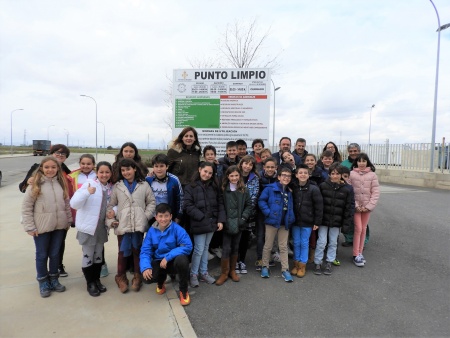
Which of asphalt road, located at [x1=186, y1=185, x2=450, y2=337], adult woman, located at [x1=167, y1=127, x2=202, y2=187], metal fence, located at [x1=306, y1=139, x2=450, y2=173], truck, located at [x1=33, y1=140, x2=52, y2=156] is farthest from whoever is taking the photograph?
truck, located at [x1=33, y1=140, x2=52, y2=156]

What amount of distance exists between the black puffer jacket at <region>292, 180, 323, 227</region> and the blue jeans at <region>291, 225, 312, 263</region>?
9 cm

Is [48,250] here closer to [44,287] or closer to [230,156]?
[44,287]

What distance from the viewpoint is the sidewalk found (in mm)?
2775

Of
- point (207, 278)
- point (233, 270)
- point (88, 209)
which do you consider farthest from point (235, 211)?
point (88, 209)

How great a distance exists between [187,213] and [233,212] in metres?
0.60

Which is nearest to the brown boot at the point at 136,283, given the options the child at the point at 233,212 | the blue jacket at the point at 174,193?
the blue jacket at the point at 174,193

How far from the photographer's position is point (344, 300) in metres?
3.44

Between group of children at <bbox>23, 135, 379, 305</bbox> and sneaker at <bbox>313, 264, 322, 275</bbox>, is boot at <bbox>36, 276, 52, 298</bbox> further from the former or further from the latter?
sneaker at <bbox>313, 264, 322, 275</bbox>

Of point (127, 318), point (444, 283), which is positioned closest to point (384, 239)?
point (444, 283)

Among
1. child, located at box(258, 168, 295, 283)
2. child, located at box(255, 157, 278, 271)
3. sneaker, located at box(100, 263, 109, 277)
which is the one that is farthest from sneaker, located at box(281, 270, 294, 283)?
sneaker, located at box(100, 263, 109, 277)

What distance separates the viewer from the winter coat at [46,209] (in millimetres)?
3320

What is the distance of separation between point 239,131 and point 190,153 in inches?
74.2

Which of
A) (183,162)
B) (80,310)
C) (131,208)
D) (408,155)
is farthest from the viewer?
(408,155)

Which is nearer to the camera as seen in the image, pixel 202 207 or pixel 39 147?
pixel 202 207
